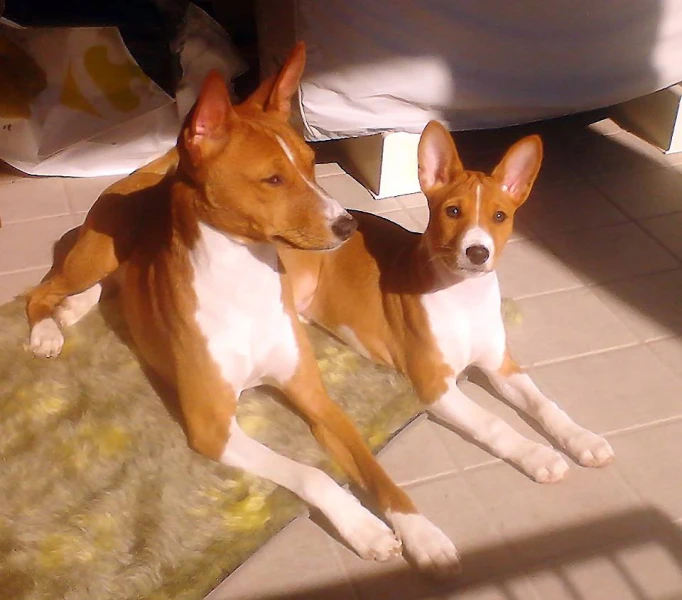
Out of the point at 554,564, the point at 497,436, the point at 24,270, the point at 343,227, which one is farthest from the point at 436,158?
the point at 24,270

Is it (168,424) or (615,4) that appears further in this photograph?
(615,4)

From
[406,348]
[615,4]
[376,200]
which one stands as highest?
[615,4]

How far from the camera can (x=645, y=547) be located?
1656mm

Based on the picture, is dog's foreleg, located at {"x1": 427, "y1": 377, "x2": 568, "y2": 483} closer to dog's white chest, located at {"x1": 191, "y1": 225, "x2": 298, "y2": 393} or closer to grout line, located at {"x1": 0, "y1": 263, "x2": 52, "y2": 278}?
dog's white chest, located at {"x1": 191, "y1": 225, "x2": 298, "y2": 393}

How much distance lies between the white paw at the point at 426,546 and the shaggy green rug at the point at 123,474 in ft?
0.73

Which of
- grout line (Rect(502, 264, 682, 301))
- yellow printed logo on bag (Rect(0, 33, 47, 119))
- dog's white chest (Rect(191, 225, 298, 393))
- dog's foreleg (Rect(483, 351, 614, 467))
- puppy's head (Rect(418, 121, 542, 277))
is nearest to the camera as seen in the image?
dog's white chest (Rect(191, 225, 298, 393))

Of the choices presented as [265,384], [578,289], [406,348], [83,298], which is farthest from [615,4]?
[83,298]

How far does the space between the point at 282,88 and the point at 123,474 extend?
88 centimetres

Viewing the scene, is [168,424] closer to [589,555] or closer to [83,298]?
[83,298]

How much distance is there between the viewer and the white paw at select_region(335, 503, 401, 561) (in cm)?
157

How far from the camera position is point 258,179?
1498 mm

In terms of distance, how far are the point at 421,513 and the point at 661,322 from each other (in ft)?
3.31

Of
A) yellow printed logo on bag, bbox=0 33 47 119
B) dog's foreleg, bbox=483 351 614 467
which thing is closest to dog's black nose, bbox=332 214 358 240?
dog's foreleg, bbox=483 351 614 467

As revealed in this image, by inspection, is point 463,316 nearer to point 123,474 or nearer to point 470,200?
point 470,200
